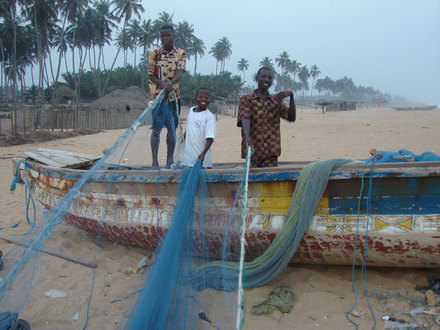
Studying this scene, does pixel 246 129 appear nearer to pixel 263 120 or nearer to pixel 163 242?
pixel 263 120

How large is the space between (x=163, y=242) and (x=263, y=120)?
1.68m

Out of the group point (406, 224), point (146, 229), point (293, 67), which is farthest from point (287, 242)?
point (293, 67)

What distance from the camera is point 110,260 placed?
3.95 m

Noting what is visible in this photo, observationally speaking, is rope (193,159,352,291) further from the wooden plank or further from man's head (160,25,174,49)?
the wooden plank

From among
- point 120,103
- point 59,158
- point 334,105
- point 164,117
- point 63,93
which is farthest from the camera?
point 334,105

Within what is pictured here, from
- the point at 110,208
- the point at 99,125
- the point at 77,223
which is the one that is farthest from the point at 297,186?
the point at 99,125

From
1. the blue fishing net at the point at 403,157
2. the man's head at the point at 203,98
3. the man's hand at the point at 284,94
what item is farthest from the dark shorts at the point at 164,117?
the blue fishing net at the point at 403,157

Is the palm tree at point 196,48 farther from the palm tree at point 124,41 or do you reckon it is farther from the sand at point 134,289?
the sand at point 134,289

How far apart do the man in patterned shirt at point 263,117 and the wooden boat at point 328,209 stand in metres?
0.53

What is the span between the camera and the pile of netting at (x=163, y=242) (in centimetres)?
251

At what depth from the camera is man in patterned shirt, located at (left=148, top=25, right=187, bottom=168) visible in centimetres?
416

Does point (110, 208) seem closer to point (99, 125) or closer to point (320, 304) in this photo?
point (320, 304)

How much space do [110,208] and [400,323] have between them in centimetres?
303

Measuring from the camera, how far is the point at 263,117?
3686 millimetres
